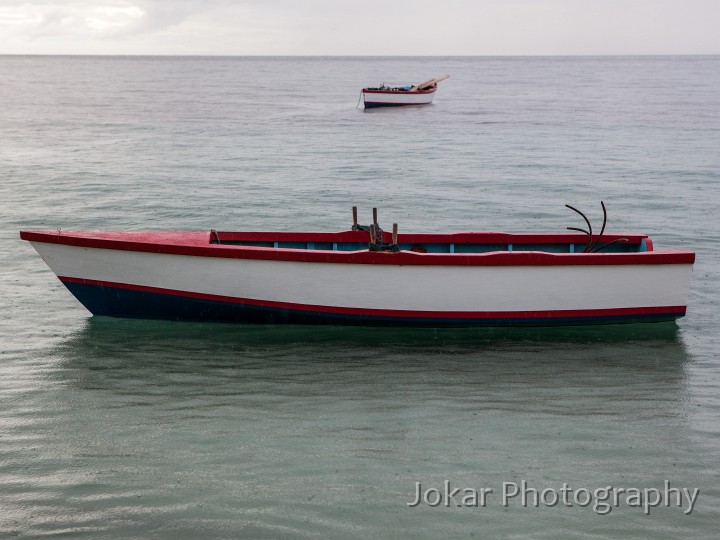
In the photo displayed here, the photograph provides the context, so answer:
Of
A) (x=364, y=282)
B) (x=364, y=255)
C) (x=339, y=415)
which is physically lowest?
(x=339, y=415)

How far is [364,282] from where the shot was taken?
12.8 meters

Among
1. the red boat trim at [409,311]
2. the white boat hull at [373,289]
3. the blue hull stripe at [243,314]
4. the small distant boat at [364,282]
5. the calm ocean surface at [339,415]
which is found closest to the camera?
the calm ocean surface at [339,415]

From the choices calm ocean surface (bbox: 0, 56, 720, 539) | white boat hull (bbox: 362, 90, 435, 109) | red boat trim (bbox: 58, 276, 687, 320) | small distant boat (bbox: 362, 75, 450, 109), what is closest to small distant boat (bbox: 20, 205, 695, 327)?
red boat trim (bbox: 58, 276, 687, 320)

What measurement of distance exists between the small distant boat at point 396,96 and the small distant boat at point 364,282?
2122 inches

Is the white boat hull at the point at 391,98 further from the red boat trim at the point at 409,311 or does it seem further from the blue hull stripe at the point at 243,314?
the red boat trim at the point at 409,311

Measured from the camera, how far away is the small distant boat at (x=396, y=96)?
220ft

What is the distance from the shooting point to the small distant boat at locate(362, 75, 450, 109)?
220ft

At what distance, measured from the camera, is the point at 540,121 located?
60.0m

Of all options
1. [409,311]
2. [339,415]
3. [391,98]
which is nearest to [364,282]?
[409,311]

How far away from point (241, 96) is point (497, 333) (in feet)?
287

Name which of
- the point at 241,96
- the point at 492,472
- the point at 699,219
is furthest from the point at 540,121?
the point at 492,472

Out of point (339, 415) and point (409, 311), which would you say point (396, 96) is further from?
point (339, 415)

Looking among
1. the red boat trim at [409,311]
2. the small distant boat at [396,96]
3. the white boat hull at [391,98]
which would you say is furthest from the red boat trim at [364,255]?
the white boat hull at [391,98]

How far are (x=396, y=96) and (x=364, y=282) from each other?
56995 millimetres
